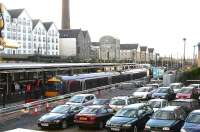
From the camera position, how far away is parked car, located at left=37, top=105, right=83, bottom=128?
2238 centimetres

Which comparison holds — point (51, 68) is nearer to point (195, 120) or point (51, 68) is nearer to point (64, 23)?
point (195, 120)

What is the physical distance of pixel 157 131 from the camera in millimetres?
18688

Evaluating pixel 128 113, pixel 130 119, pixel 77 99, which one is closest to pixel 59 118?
pixel 128 113

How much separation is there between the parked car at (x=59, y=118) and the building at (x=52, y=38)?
106 metres

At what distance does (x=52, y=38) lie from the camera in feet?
442

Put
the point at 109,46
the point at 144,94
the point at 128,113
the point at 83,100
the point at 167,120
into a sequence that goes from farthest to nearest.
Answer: the point at 109,46 → the point at 144,94 → the point at 83,100 → the point at 128,113 → the point at 167,120

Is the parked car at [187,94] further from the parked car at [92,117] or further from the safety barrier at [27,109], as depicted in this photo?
the parked car at [92,117]

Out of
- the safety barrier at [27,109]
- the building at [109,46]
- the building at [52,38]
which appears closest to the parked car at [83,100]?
the safety barrier at [27,109]

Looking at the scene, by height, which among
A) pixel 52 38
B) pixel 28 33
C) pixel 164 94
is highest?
pixel 28 33

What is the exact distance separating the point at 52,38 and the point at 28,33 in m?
17.7

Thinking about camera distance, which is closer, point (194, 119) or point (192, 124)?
point (192, 124)

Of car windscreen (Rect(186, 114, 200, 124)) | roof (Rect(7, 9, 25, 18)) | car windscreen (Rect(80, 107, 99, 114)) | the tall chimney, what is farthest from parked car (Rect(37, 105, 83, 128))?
the tall chimney

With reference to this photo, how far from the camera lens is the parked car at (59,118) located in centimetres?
2238

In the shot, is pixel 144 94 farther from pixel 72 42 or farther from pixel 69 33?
pixel 69 33
